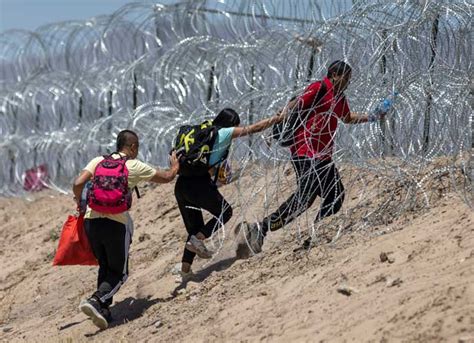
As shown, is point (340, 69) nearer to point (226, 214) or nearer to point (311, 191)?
point (311, 191)

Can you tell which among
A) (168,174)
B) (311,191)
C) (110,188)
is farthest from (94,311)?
(311,191)

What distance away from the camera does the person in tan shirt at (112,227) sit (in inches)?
300

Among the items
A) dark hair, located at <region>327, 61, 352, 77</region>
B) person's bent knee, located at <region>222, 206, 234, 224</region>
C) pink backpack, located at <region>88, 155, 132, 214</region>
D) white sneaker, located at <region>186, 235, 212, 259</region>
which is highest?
dark hair, located at <region>327, 61, 352, 77</region>

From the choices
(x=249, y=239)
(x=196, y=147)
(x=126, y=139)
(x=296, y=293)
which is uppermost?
(x=126, y=139)

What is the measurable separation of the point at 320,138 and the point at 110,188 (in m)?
1.61

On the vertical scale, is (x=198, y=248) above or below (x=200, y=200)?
below

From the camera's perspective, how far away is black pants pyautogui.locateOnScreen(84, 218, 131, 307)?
25.2 ft

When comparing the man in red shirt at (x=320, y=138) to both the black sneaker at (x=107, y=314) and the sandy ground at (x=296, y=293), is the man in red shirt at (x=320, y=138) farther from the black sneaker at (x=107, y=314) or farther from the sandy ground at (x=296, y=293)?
the black sneaker at (x=107, y=314)

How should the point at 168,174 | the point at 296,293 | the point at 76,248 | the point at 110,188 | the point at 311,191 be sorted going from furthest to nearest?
1. the point at 76,248
2. the point at 311,191
3. the point at 168,174
4. the point at 110,188
5. the point at 296,293

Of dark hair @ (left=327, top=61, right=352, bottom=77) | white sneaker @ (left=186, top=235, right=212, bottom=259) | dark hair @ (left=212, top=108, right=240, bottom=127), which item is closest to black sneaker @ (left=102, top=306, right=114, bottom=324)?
white sneaker @ (left=186, top=235, right=212, bottom=259)

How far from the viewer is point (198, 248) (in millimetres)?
8141

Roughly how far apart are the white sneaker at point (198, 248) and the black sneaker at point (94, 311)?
858mm

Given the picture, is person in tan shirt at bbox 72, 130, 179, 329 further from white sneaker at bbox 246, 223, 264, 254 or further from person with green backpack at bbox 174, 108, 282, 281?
white sneaker at bbox 246, 223, 264, 254

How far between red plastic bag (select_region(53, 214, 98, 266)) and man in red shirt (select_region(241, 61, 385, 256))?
1441mm
